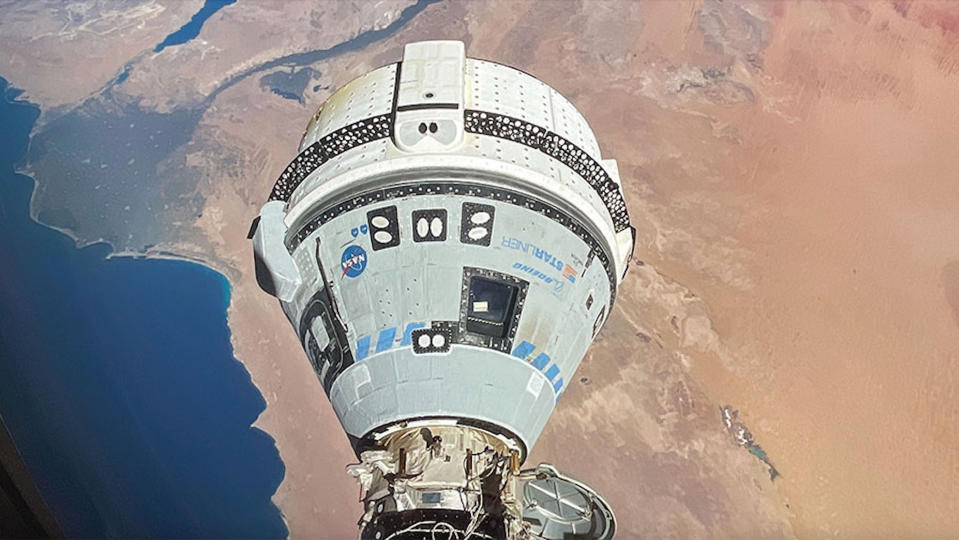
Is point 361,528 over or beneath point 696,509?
over

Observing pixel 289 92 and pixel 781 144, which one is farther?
pixel 289 92

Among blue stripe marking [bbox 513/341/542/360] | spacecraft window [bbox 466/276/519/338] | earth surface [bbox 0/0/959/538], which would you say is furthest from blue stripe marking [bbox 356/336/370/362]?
earth surface [bbox 0/0/959/538]

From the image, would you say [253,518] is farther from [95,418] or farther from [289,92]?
[289,92]

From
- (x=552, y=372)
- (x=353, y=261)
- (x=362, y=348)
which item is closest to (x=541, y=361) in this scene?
(x=552, y=372)

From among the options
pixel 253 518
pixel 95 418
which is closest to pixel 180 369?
pixel 95 418

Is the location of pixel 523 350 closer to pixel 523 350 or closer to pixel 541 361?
pixel 523 350

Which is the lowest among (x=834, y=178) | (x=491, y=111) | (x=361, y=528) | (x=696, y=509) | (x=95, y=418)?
(x=696, y=509)

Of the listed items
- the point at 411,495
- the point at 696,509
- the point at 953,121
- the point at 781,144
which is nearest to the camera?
the point at 411,495
